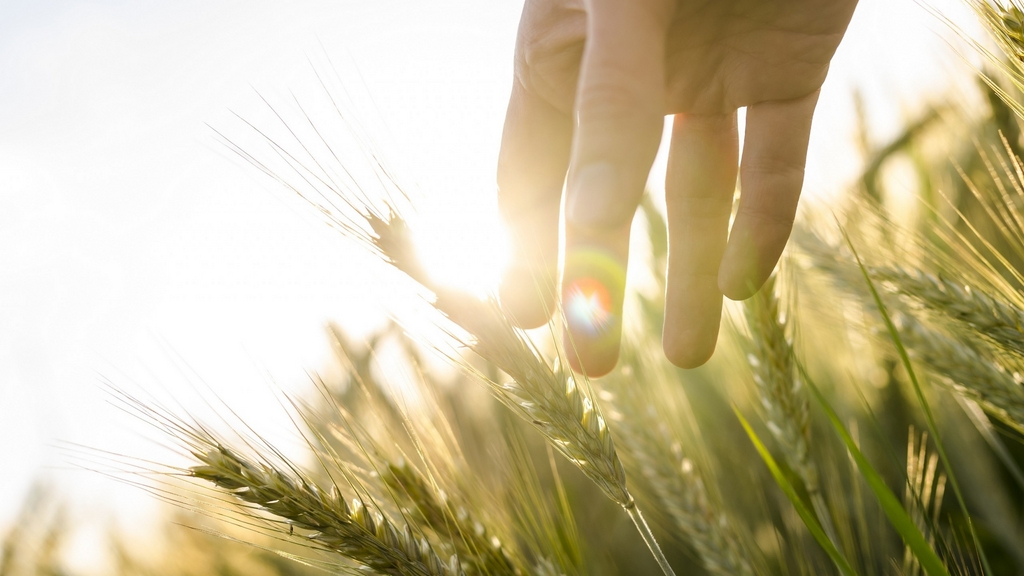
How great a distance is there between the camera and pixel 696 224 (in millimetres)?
1405

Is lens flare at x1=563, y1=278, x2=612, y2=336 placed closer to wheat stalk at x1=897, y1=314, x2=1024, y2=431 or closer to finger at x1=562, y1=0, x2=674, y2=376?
finger at x1=562, y1=0, x2=674, y2=376

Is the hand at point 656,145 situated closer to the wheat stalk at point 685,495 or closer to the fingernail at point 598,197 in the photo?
the fingernail at point 598,197

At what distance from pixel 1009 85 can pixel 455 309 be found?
A: 4.95ft

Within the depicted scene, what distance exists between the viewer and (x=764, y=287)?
1.20 m

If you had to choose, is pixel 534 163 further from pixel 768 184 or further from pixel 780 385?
pixel 780 385

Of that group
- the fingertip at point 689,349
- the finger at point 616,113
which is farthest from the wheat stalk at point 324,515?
the fingertip at point 689,349

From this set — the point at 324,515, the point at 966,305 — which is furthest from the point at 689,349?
the point at 324,515

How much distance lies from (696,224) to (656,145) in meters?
0.55

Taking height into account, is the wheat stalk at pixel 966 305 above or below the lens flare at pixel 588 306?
below

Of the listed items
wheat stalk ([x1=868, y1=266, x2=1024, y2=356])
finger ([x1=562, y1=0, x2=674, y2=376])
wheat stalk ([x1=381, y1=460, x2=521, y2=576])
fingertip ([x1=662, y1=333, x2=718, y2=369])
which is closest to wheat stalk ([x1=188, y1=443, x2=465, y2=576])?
wheat stalk ([x1=381, y1=460, x2=521, y2=576])

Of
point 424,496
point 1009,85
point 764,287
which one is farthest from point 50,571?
point 1009,85

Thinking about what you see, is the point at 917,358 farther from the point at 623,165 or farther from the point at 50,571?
the point at 50,571

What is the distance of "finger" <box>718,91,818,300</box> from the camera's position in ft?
3.84

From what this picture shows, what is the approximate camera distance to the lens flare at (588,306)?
1.11 meters
